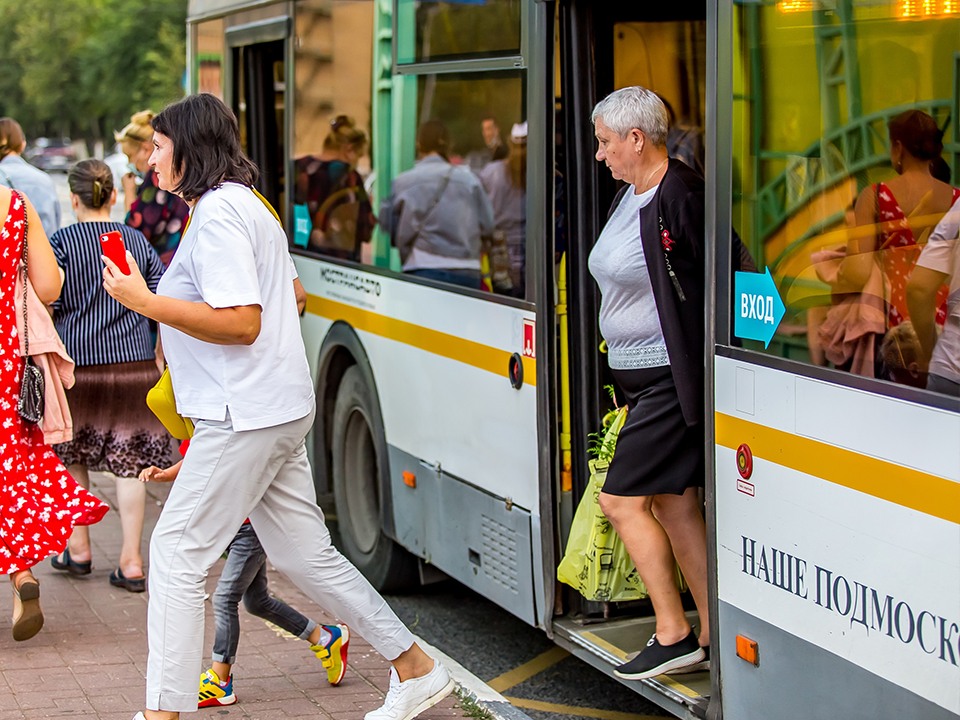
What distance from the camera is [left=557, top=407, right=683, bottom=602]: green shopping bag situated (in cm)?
427

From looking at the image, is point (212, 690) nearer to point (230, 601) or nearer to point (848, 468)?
point (230, 601)

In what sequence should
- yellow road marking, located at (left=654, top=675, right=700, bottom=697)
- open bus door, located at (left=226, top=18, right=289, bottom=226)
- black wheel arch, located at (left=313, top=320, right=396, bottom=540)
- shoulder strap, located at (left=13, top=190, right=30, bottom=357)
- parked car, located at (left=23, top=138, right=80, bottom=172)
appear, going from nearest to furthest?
yellow road marking, located at (left=654, top=675, right=700, bottom=697), shoulder strap, located at (left=13, top=190, right=30, bottom=357), black wheel arch, located at (left=313, top=320, right=396, bottom=540), open bus door, located at (left=226, top=18, right=289, bottom=226), parked car, located at (left=23, top=138, right=80, bottom=172)

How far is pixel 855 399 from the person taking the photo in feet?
9.67

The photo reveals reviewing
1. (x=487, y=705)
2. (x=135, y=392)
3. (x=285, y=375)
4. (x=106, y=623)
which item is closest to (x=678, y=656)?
(x=487, y=705)

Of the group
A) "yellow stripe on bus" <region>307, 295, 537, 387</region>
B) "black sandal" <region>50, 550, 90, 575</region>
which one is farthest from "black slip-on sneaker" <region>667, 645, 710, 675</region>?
"black sandal" <region>50, 550, 90, 575</region>

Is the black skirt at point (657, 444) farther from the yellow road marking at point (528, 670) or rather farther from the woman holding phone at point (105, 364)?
the woman holding phone at point (105, 364)

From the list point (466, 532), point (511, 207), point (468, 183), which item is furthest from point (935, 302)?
point (466, 532)

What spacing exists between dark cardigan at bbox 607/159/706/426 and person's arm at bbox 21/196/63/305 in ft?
8.25

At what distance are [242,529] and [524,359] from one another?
3.73 ft

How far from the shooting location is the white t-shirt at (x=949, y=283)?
9.14 feet

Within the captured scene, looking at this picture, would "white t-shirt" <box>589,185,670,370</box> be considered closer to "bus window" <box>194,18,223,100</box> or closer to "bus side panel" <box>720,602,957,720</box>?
"bus side panel" <box>720,602,957,720</box>

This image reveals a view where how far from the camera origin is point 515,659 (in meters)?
5.39

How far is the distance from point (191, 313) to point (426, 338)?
1.88 meters

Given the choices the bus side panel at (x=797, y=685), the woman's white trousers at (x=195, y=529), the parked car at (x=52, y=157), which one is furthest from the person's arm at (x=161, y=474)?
the parked car at (x=52, y=157)
